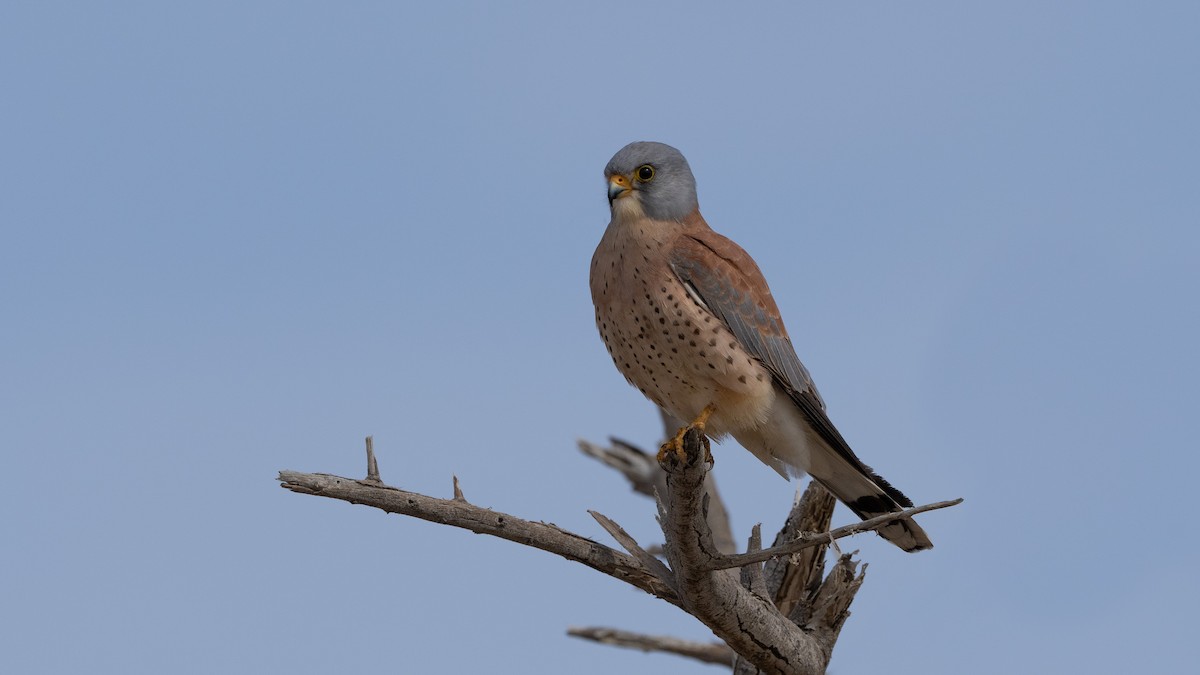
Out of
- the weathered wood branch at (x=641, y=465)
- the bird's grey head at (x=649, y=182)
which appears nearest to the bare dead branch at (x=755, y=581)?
the bird's grey head at (x=649, y=182)

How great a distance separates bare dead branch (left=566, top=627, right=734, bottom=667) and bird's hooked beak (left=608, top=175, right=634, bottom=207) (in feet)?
9.74

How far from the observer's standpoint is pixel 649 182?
507 cm

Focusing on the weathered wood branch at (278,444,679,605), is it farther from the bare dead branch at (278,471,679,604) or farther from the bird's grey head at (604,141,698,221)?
the bird's grey head at (604,141,698,221)

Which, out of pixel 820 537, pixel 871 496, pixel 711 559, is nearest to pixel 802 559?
pixel 871 496

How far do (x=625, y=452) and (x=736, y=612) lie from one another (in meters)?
3.83

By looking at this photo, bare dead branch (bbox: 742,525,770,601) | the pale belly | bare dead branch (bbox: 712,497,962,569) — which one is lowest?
bare dead branch (bbox: 712,497,962,569)

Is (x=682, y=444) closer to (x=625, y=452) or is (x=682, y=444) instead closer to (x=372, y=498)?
(x=372, y=498)

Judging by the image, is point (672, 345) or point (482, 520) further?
point (672, 345)

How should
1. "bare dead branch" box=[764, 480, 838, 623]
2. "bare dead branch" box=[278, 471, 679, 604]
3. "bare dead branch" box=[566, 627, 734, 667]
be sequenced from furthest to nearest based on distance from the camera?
"bare dead branch" box=[566, 627, 734, 667], "bare dead branch" box=[764, 480, 838, 623], "bare dead branch" box=[278, 471, 679, 604]

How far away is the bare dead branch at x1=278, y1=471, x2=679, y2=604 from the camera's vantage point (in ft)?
13.5

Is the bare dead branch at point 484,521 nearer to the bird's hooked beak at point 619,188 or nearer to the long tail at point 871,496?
Result: the long tail at point 871,496

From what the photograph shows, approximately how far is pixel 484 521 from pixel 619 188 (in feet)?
4.83

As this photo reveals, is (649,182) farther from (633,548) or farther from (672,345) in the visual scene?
(633,548)

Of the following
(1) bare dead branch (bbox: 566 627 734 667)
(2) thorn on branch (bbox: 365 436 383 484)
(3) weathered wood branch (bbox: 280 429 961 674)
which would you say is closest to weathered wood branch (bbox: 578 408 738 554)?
(1) bare dead branch (bbox: 566 627 734 667)
